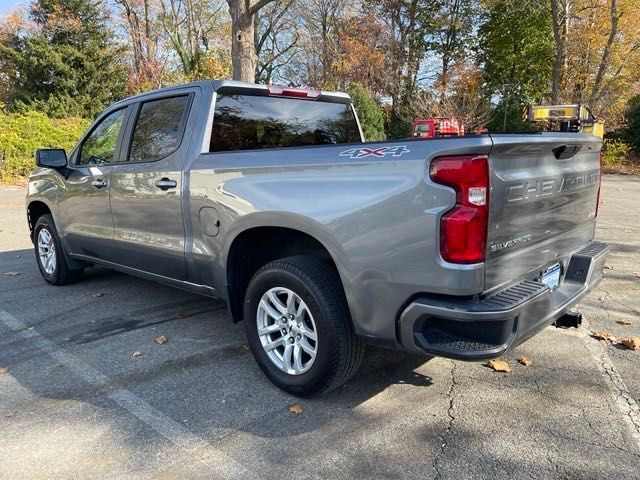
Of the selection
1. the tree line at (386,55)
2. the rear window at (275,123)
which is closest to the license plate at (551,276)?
the rear window at (275,123)

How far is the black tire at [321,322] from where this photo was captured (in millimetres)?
2871

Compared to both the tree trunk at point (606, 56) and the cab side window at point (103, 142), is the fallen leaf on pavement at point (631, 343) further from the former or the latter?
the tree trunk at point (606, 56)

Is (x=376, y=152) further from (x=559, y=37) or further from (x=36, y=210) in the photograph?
(x=559, y=37)

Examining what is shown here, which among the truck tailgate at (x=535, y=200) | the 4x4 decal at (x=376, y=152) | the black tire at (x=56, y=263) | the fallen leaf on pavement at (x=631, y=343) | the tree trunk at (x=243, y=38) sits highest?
the tree trunk at (x=243, y=38)

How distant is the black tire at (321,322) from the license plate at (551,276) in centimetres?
111

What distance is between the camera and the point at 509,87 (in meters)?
29.1

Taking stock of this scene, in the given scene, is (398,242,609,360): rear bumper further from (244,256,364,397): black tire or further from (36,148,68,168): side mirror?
(36,148,68,168): side mirror

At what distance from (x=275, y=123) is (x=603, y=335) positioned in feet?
10.00

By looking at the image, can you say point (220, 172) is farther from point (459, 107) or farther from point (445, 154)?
point (459, 107)

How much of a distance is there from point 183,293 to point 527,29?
29166 millimetres

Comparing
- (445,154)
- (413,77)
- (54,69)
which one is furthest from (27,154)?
(413,77)

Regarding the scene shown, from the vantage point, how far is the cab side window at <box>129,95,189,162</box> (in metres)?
3.87

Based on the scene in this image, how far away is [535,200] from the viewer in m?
2.73

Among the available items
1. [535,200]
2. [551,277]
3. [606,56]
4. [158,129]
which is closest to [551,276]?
[551,277]
